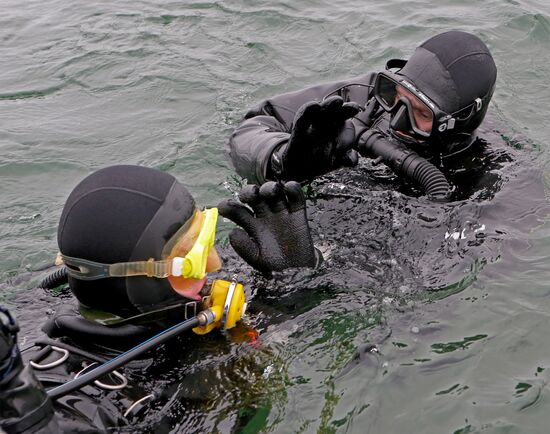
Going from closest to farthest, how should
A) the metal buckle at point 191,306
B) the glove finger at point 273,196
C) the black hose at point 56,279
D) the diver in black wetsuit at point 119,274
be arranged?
the diver in black wetsuit at point 119,274
the metal buckle at point 191,306
the glove finger at point 273,196
the black hose at point 56,279

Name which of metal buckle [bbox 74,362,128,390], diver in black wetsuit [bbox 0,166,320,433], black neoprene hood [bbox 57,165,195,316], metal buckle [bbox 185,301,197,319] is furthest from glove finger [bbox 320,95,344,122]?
metal buckle [bbox 74,362,128,390]

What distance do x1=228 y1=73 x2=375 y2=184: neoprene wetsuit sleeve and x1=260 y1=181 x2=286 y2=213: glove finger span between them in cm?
83

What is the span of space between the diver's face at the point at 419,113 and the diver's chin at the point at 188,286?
1.92 m

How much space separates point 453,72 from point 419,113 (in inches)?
12.5

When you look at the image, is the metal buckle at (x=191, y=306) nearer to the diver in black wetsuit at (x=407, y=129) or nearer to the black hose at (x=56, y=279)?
the black hose at (x=56, y=279)

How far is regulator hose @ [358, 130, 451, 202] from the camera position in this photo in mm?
3793

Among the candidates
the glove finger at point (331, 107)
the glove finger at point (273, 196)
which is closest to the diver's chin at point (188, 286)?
the glove finger at point (273, 196)

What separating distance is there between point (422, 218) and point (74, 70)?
15.1 ft


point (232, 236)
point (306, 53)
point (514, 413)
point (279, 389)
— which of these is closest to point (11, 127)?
point (306, 53)

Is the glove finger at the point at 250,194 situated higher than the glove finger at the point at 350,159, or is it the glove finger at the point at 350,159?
the glove finger at the point at 250,194

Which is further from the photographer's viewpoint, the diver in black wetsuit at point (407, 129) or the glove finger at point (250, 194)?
the diver in black wetsuit at point (407, 129)

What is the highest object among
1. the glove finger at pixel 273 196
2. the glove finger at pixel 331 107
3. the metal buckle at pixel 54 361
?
the glove finger at pixel 331 107

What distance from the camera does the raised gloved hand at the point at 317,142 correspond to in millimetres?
3521

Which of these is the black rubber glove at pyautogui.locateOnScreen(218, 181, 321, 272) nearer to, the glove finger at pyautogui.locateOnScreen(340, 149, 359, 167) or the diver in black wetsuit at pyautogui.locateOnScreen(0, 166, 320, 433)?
the diver in black wetsuit at pyautogui.locateOnScreen(0, 166, 320, 433)
